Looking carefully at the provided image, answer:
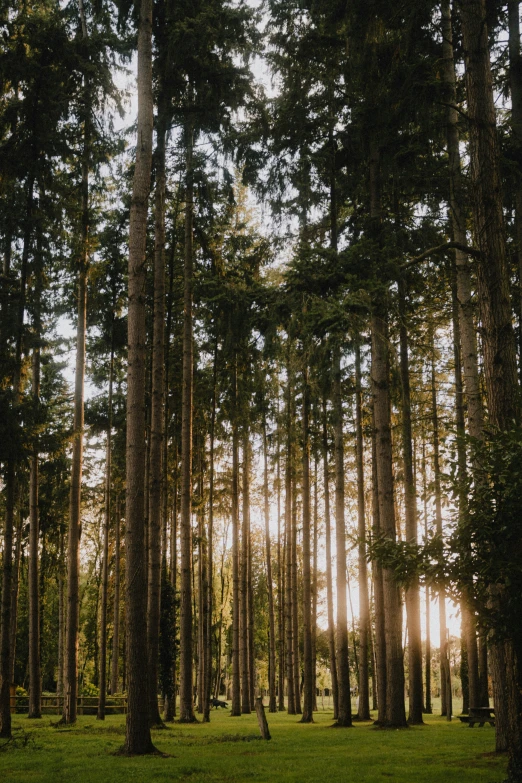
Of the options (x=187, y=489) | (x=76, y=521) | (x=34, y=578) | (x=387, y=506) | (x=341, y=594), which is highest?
(x=187, y=489)

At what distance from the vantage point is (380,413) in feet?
49.6

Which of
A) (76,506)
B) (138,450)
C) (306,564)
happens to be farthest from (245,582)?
(138,450)

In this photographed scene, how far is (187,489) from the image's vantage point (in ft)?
58.4

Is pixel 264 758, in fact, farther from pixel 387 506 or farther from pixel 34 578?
pixel 34 578

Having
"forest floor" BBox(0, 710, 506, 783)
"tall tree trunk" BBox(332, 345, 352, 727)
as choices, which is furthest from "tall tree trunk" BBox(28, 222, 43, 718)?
"tall tree trunk" BBox(332, 345, 352, 727)

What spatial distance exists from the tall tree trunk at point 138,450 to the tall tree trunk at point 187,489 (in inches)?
168

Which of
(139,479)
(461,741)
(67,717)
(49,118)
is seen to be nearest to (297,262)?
(139,479)

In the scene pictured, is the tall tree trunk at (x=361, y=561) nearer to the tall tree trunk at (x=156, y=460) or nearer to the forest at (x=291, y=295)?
the forest at (x=291, y=295)

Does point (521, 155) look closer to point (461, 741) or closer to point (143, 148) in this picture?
point (143, 148)

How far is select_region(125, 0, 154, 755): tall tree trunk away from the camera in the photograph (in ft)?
33.9

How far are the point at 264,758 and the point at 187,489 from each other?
312 inches

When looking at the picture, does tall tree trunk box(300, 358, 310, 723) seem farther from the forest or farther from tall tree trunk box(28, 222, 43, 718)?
tall tree trunk box(28, 222, 43, 718)

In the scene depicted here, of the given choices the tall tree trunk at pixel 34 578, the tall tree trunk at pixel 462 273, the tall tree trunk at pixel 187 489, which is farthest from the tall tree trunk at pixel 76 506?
the tall tree trunk at pixel 462 273

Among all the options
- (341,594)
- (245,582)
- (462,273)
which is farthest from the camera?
(245,582)
